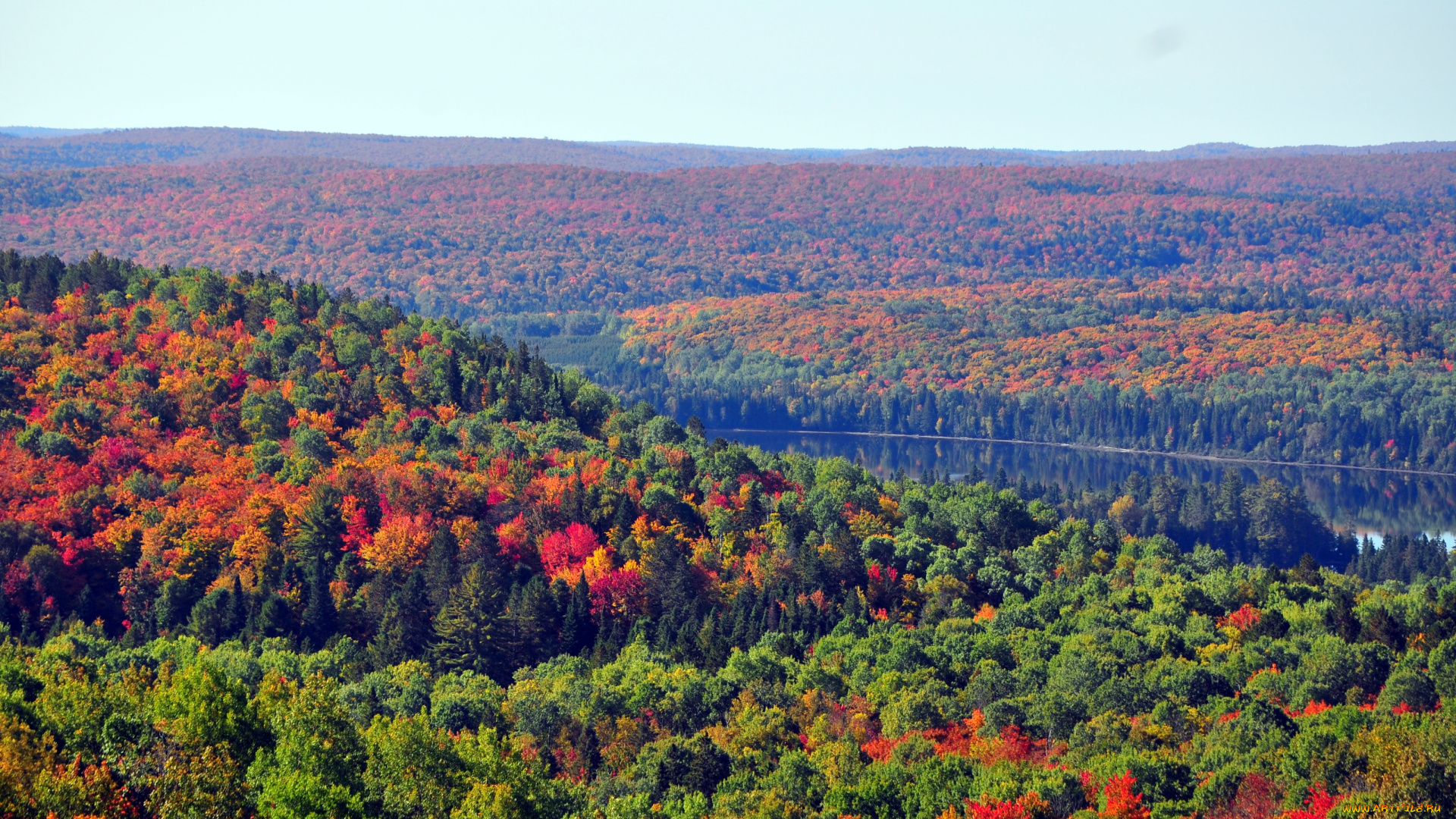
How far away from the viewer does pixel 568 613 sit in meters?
91.3

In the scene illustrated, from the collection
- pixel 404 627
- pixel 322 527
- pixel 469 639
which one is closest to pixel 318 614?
pixel 404 627

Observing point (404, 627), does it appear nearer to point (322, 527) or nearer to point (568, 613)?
point (568, 613)

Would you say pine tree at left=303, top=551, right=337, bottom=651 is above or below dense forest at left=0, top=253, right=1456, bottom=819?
below

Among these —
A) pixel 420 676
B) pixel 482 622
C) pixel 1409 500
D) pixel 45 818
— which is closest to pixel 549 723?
pixel 420 676

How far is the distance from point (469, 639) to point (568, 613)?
6.44 meters

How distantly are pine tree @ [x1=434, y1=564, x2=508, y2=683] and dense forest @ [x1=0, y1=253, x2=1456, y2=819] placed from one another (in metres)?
0.23

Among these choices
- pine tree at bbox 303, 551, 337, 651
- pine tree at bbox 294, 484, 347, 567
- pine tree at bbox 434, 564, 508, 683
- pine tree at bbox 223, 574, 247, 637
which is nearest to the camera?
pine tree at bbox 434, 564, 508, 683

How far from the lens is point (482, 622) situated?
88.8m

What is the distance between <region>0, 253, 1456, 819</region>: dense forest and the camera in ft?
171

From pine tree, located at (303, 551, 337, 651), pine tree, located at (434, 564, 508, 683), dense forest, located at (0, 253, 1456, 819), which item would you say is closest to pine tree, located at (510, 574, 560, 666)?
dense forest, located at (0, 253, 1456, 819)

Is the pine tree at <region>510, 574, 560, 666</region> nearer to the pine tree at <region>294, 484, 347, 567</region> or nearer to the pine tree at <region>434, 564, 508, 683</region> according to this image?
the pine tree at <region>434, 564, 508, 683</region>

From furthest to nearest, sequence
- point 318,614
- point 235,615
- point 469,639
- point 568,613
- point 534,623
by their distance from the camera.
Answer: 1. point 318,614
2. point 235,615
3. point 568,613
4. point 534,623
5. point 469,639

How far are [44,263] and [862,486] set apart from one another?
73895mm

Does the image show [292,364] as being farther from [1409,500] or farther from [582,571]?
[1409,500]
